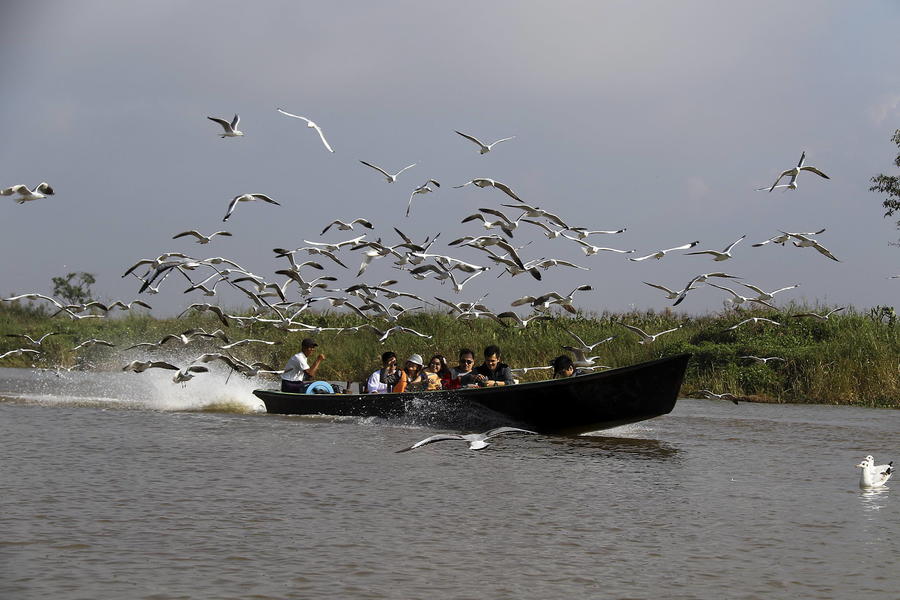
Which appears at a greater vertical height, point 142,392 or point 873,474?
point 142,392

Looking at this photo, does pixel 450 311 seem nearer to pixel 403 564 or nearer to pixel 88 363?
pixel 403 564

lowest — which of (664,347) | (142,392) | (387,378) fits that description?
(142,392)

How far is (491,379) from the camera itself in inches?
670

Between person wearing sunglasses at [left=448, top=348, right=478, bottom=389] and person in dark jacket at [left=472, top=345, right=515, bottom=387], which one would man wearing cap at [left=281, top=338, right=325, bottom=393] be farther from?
person in dark jacket at [left=472, top=345, right=515, bottom=387]

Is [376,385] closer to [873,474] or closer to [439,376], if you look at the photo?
[439,376]

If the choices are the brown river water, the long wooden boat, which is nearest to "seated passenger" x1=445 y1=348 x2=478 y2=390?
the long wooden boat

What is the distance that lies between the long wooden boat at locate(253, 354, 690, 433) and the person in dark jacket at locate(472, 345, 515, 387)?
0.57 meters

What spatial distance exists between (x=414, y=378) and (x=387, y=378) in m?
0.64

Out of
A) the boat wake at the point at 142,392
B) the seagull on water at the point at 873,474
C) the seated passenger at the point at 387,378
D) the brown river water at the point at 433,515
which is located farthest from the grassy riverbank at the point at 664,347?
the seagull on water at the point at 873,474

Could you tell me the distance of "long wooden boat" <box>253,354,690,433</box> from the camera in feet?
51.7

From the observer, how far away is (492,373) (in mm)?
17000

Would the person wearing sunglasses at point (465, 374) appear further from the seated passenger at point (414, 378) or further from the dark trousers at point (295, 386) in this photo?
the dark trousers at point (295, 386)

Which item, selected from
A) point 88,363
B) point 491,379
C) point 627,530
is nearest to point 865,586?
point 627,530

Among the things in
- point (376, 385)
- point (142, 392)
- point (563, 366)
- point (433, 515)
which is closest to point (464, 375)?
point (563, 366)
